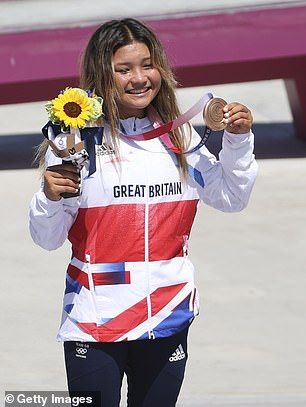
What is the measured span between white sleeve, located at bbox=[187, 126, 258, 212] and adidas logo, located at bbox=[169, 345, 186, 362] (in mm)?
420

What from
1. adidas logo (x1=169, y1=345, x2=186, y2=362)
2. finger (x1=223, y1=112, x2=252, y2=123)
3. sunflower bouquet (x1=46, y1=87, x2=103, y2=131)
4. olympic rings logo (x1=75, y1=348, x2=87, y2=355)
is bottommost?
adidas logo (x1=169, y1=345, x2=186, y2=362)

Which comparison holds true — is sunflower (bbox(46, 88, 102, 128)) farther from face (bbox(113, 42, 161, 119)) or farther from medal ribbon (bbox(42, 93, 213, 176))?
face (bbox(113, 42, 161, 119))

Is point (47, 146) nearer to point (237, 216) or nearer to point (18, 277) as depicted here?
point (18, 277)

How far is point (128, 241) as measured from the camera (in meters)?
3.33

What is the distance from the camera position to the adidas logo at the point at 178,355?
3432mm

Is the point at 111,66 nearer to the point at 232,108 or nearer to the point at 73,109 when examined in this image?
the point at 73,109

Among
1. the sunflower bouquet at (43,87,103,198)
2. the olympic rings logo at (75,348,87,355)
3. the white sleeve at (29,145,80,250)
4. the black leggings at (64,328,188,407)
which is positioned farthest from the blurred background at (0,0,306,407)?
the sunflower bouquet at (43,87,103,198)

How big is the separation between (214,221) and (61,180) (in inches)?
211

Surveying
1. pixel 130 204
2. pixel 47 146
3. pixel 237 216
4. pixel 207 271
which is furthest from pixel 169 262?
pixel 237 216

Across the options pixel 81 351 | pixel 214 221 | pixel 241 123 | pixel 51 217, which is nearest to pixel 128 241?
pixel 51 217

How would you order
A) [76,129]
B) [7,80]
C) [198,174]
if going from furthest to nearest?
[7,80] < [198,174] < [76,129]

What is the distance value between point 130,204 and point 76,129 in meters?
0.28

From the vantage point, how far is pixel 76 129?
3.20 m

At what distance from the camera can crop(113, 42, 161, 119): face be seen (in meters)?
3.35
